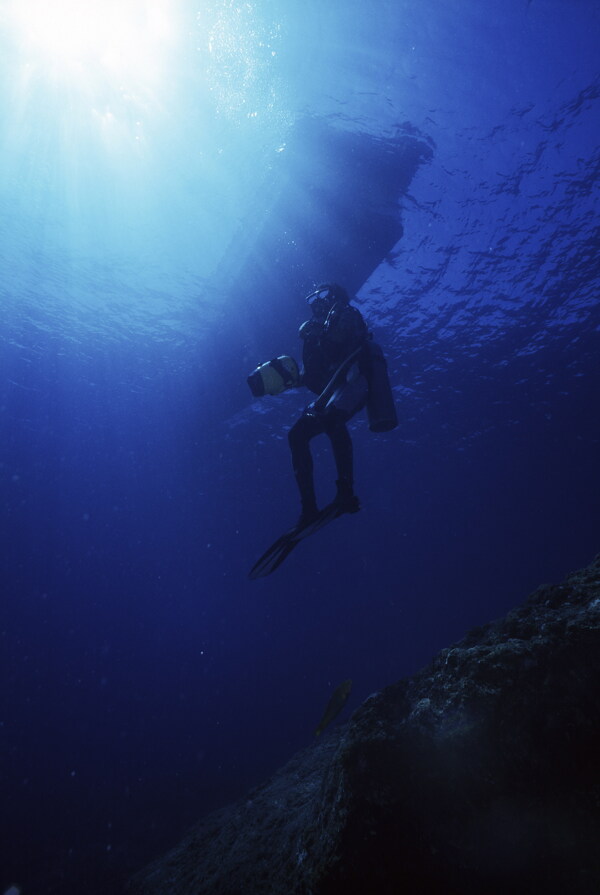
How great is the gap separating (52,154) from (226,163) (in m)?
4.92

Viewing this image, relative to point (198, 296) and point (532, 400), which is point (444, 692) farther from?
point (532, 400)

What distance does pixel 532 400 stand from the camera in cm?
1973

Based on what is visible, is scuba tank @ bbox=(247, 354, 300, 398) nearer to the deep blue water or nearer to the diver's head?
the diver's head

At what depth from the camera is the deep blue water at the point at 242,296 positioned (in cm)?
898

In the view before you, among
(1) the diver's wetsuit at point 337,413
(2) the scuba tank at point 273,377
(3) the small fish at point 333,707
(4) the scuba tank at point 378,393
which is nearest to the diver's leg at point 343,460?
(1) the diver's wetsuit at point 337,413

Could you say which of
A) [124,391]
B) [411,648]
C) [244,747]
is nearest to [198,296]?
[124,391]

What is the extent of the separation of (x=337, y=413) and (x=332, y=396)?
255 millimetres

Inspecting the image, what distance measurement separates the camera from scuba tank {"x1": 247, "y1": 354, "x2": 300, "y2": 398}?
488 cm

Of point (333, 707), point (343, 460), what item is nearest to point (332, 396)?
point (343, 460)

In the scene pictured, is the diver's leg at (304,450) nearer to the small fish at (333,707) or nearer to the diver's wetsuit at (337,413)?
the diver's wetsuit at (337,413)

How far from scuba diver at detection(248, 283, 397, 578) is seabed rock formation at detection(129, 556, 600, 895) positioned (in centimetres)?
201

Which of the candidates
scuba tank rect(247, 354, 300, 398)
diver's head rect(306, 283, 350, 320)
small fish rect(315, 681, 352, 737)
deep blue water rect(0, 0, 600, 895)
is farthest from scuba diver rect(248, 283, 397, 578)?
deep blue water rect(0, 0, 600, 895)

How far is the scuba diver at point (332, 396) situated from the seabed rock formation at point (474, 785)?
2006 mm

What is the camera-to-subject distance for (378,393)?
477 cm
